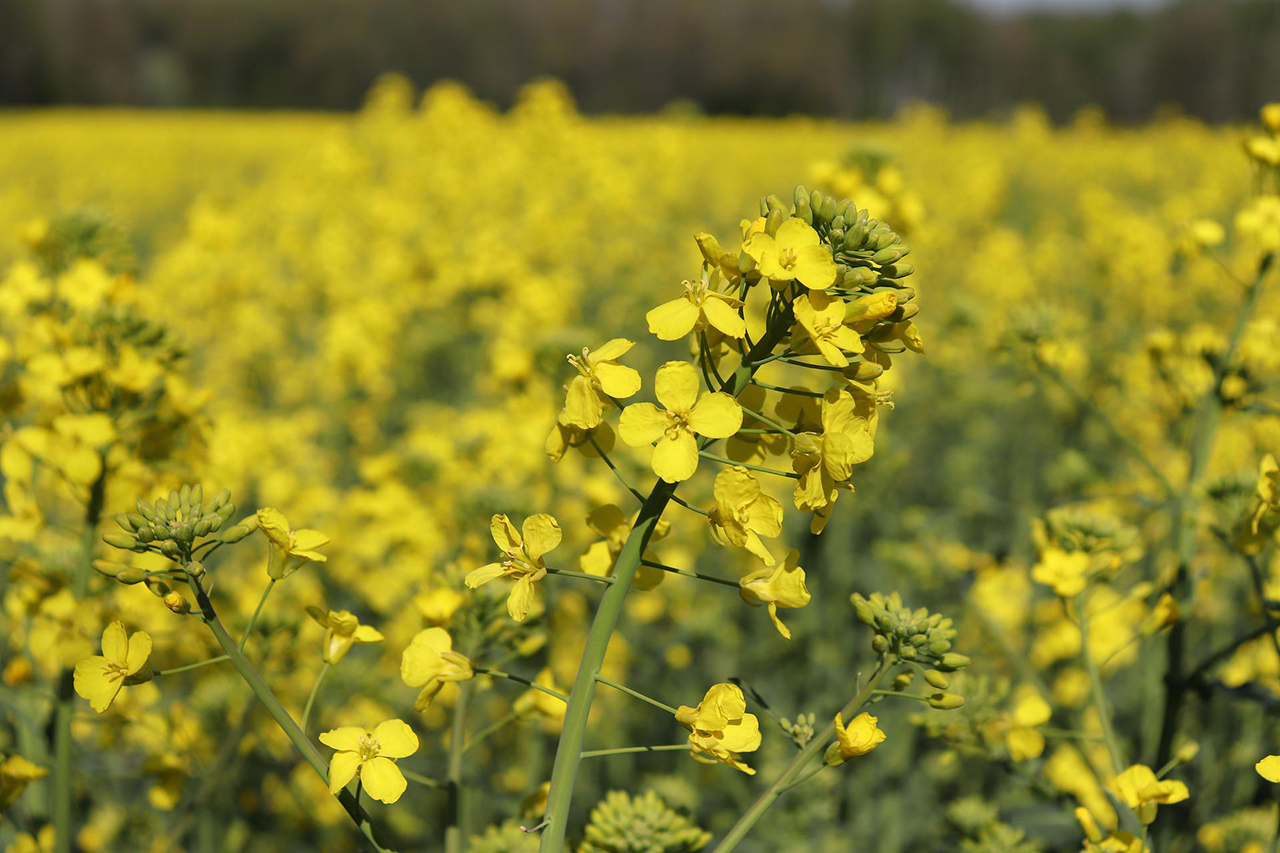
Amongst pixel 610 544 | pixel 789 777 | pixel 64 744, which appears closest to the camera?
pixel 789 777

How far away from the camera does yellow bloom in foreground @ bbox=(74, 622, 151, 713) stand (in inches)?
40.9

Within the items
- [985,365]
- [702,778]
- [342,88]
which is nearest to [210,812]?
[702,778]

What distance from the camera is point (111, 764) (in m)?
2.78

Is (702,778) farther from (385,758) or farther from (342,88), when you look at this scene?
(342,88)

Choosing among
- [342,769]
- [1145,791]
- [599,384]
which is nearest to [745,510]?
[599,384]

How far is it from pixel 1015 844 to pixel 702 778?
Answer: 1.57 metres

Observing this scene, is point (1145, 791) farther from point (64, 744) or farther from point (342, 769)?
point (64, 744)

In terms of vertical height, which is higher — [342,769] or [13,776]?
[342,769]

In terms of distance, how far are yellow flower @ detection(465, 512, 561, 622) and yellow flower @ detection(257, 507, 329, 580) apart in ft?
0.68

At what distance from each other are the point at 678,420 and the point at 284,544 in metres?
0.55

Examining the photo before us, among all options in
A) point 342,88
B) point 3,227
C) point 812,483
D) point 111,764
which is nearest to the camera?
point 812,483

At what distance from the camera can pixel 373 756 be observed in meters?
1.09

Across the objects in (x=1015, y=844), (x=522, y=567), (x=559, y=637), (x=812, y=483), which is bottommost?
(x=559, y=637)

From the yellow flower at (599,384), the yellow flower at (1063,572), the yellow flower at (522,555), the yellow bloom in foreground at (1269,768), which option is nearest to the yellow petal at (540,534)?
the yellow flower at (522,555)
